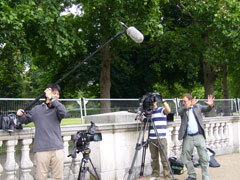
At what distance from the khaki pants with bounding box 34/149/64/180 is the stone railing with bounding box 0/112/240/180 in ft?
1.97

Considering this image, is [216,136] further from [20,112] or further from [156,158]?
[20,112]

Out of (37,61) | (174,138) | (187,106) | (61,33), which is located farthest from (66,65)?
(187,106)

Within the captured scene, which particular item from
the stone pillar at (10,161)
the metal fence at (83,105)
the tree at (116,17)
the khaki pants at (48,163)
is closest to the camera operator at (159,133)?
the metal fence at (83,105)

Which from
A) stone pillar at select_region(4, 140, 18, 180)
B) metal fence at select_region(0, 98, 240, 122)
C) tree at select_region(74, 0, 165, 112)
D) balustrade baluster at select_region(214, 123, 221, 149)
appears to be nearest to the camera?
stone pillar at select_region(4, 140, 18, 180)

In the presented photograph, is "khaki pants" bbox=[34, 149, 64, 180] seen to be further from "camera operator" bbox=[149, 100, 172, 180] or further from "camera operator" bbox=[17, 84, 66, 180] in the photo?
"camera operator" bbox=[149, 100, 172, 180]

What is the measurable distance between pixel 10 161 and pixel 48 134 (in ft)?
3.26

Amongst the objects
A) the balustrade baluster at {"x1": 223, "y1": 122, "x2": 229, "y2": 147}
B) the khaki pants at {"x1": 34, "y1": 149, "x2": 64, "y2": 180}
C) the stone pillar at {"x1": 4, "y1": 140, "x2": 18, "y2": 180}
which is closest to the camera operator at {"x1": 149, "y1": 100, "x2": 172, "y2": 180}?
the khaki pants at {"x1": 34, "y1": 149, "x2": 64, "y2": 180}

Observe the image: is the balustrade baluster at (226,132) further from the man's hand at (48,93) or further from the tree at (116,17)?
the man's hand at (48,93)

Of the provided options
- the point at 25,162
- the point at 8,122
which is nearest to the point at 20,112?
the point at 8,122

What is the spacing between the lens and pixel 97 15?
47.5ft

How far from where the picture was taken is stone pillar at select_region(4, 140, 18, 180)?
190 inches

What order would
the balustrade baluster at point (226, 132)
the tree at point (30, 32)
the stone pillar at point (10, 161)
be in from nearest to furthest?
the stone pillar at point (10, 161)
the balustrade baluster at point (226, 132)
the tree at point (30, 32)

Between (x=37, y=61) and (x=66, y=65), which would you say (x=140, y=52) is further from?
(x=37, y=61)

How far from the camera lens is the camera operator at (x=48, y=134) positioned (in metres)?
4.36
